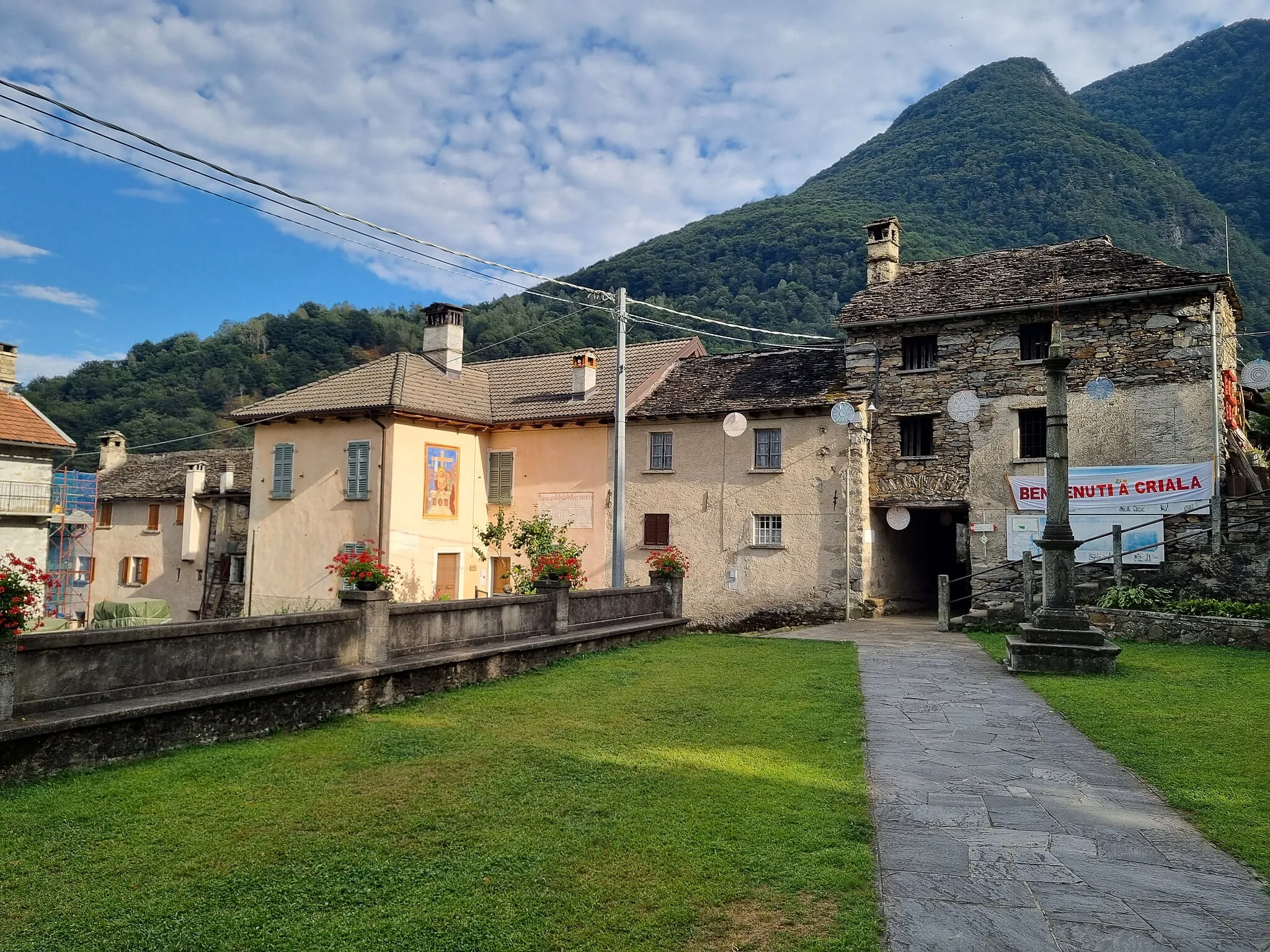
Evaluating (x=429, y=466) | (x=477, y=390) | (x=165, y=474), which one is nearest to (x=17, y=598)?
(x=429, y=466)

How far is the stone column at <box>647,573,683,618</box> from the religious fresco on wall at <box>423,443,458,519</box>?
10310 millimetres

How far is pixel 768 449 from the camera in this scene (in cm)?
2358

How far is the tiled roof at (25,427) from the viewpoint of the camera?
2572 centimetres

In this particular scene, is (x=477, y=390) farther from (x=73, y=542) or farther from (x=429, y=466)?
(x=73, y=542)

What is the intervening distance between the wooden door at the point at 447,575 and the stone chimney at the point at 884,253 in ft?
50.2

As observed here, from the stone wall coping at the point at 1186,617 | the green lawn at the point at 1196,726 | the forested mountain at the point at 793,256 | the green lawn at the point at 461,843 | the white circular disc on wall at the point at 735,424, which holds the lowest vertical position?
the green lawn at the point at 461,843

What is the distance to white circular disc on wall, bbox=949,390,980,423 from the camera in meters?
20.7

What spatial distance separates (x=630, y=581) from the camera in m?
25.2

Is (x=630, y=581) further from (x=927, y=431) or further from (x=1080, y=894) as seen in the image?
(x=1080, y=894)

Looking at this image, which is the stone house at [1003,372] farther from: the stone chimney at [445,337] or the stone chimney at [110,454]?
the stone chimney at [110,454]

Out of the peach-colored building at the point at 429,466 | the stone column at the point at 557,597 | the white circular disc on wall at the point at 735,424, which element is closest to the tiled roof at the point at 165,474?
the peach-colored building at the point at 429,466

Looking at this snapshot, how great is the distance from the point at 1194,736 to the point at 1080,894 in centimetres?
452

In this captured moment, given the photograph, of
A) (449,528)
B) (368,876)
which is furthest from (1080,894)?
(449,528)

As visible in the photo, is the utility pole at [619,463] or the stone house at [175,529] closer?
the utility pole at [619,463]
